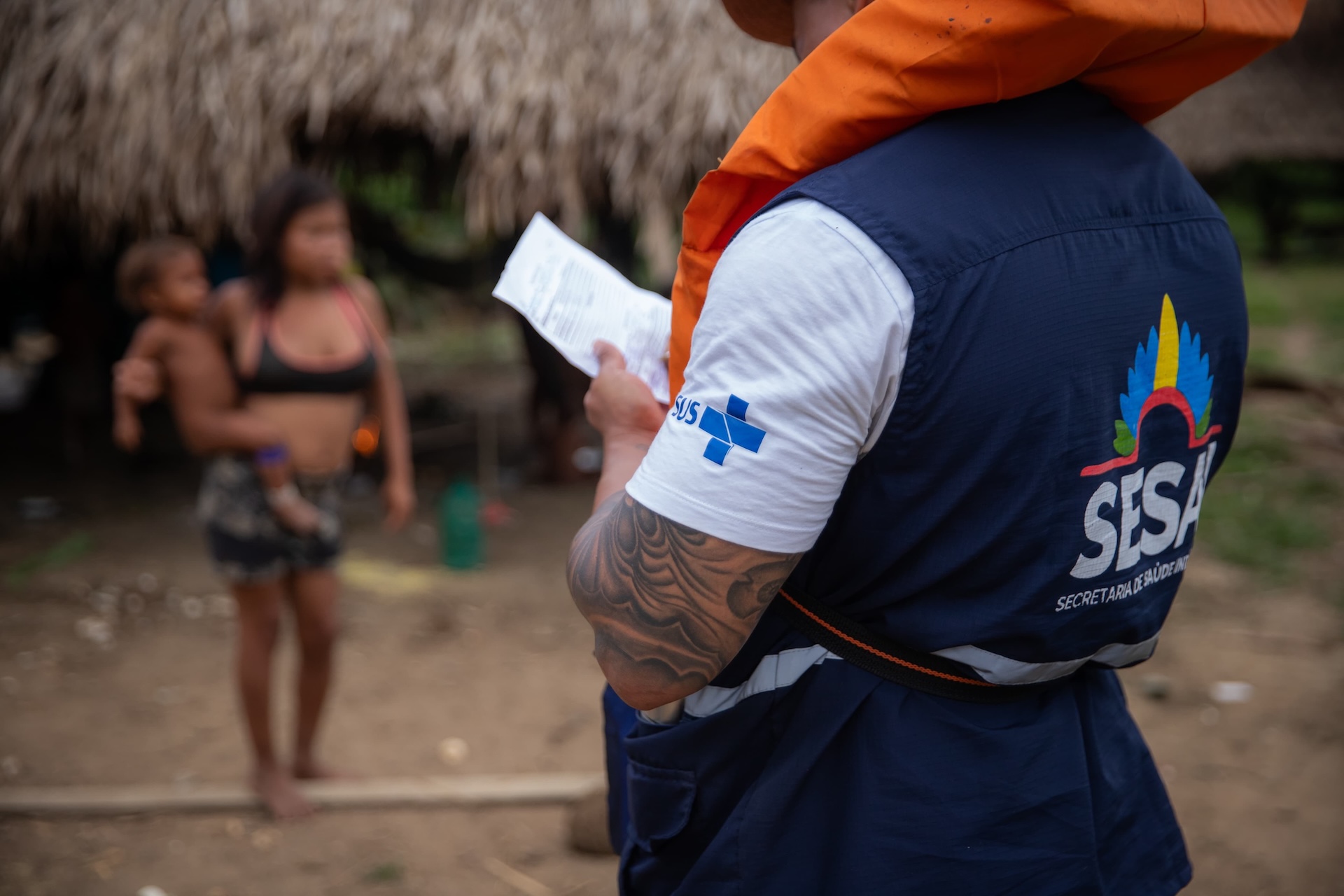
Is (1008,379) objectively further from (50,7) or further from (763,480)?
(50,7)

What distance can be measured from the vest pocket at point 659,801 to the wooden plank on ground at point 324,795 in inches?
70.2

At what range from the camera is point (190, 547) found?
532 centimetres

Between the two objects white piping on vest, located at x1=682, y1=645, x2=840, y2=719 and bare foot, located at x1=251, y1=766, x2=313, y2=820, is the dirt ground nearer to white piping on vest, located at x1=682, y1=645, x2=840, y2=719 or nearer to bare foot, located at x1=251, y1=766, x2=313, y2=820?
bare foot, located at x1=251, y1=766, x2=313, y2=820

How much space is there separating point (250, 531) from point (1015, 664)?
7.67 feet

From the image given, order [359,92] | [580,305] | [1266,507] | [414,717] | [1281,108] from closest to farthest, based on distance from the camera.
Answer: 1. [580,305]
2. [414,717]
3. [359,92]
4. [1266,507]
5. [1281,108]

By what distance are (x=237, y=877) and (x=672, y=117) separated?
3838 mm

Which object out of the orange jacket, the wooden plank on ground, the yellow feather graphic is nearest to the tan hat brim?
the orange jacket

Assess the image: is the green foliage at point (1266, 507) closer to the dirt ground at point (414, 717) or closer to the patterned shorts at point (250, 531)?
the dirt ground at point (414, 717)

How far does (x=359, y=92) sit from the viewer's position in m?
4.99

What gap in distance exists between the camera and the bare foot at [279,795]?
2980mm

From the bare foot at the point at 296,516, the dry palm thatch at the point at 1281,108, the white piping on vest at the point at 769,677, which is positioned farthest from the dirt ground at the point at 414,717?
the dry palm thatch at the point at 1281,108

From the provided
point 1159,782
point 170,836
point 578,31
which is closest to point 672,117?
point 578,31

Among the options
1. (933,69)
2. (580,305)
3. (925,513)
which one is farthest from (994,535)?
(580,305)

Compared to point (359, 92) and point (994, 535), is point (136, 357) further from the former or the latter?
point (994, 535)
